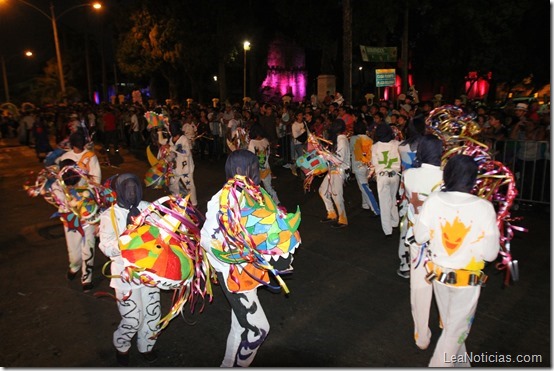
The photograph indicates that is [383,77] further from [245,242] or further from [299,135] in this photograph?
[245,242]

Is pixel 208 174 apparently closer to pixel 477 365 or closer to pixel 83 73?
pixel 477 365

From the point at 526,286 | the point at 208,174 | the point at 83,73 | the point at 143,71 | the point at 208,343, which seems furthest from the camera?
the point at 83,73

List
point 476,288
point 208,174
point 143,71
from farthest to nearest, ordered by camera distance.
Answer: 1. point 143,71
2. point 208,174
3. point 476,288

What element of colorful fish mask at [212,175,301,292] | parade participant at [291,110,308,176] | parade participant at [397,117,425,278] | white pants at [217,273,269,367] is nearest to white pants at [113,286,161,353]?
white pants at [217,273,269,367]

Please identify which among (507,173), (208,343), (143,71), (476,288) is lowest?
(208,343)

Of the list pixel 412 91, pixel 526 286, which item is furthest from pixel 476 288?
pixel 412 91

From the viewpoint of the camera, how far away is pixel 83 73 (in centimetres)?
5059

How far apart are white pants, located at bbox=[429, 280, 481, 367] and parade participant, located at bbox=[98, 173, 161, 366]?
2283 millimetres

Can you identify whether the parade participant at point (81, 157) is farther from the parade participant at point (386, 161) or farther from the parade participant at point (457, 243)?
the parade participant at point (457, 243)

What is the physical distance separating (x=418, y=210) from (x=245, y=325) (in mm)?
2008

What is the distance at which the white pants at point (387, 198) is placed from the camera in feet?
21.8

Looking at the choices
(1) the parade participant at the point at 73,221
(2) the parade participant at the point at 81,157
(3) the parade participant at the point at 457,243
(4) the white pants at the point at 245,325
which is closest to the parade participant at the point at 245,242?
(4) the white pants at the point at 245,325

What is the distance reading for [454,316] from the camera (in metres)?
3.35

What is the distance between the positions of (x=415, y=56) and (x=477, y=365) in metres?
30.6
